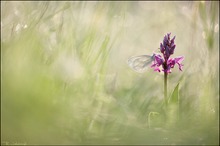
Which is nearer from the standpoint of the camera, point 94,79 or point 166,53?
point 166,53

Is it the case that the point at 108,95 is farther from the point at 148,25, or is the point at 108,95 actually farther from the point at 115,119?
the point at 148,25

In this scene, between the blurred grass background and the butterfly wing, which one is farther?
the butterfly wing

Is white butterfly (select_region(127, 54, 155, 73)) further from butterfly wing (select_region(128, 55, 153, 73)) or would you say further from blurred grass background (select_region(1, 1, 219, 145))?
blurred grass background (select_region(1, 1, 219, 145))

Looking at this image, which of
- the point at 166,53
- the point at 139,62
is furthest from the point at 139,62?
the point at 166,53

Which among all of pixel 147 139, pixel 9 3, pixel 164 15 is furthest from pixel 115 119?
pixel 164 15

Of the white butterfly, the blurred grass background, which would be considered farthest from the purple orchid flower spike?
the blurred grass background

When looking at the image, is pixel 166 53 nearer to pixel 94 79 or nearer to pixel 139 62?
pixel 139 62

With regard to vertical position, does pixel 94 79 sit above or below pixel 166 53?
below
